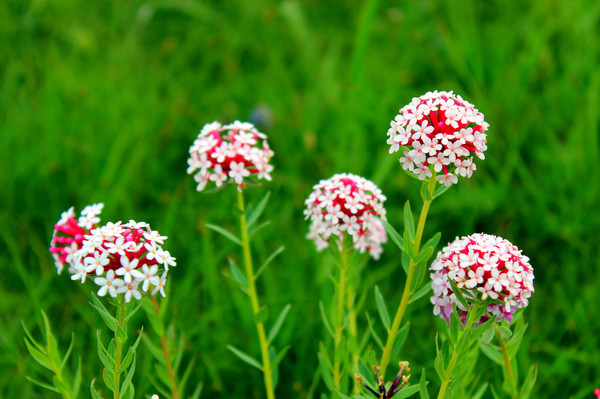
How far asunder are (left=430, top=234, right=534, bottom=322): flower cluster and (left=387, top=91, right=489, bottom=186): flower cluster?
230 mm

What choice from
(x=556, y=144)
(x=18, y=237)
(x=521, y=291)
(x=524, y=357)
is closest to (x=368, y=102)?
(x=556, y=144)

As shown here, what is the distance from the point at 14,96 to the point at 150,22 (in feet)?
5.04

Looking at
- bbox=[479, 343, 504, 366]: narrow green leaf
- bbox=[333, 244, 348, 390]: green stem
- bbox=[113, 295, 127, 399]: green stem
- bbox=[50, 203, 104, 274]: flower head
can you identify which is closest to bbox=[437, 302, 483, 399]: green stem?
bbox=[479, 343, 504, 366]: narrow green leaf

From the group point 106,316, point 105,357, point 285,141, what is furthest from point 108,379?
point 285,141

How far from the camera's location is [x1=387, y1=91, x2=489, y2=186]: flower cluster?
191 cm

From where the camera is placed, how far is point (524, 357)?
290 cm

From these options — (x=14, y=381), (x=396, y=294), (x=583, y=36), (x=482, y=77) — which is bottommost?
(x=14, y=381)

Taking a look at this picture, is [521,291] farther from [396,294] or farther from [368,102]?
[368,102]

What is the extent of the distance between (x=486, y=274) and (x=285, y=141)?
2830 mm

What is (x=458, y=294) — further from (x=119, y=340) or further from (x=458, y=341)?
(x=119, y=340)

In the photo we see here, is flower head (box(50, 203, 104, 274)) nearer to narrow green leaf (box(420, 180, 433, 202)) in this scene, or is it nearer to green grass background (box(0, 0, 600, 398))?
green grass background (box(0, 0, 600, 398))

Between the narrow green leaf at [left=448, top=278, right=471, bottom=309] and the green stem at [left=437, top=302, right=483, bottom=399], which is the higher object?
the narrow green leaf at [left=448, top=278, right=471, bottom=309]

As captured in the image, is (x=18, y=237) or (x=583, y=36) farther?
(x=583, y=36)

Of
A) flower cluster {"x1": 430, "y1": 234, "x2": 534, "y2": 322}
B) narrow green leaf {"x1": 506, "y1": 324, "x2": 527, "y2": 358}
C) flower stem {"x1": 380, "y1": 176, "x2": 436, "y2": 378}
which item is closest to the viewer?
flower cluster {"x1": 430, "y1": 234, "x2": 534, "y2": 322}
